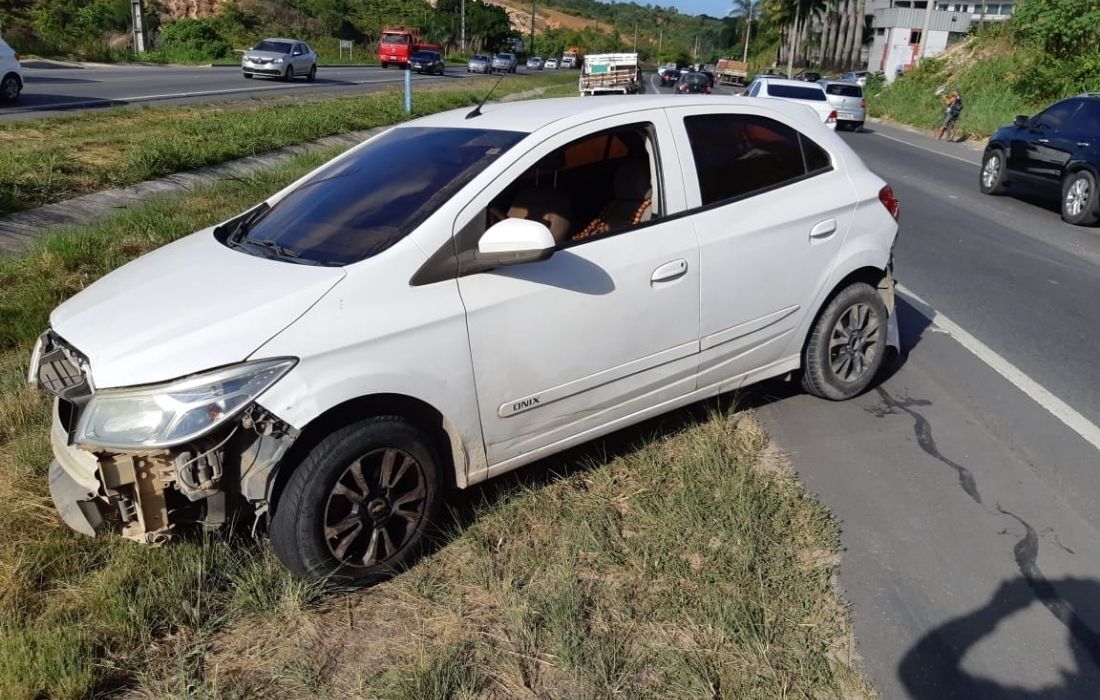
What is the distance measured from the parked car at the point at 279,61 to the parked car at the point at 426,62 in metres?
16.1

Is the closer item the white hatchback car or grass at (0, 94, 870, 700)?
grass at (0, 94, 870, 700)

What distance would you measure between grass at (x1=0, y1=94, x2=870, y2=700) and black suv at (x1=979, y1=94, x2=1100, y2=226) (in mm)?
9780

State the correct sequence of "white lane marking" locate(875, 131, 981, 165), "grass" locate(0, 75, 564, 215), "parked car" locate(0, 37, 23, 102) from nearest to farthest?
"grass" locate(0, 75, 564, 215)
"parked car" locate(0, 37, 23, 102)
"white lane marking" locate(875, 131, 981, 165)

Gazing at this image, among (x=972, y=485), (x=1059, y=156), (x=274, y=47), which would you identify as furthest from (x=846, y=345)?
(x=274, y=47)

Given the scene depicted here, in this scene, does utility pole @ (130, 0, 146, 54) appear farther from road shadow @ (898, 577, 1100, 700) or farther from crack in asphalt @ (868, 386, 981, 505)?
road shadow @ (898, 577, 1100, 700)

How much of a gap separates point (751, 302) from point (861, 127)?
90.2ft

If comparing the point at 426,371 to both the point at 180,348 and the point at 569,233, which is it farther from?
the point at 569,233

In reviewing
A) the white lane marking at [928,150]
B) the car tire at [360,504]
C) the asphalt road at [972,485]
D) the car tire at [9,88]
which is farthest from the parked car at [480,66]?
the car tire at [360,504]

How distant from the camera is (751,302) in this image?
4.30 m

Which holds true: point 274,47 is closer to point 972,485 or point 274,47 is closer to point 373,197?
point 373,197

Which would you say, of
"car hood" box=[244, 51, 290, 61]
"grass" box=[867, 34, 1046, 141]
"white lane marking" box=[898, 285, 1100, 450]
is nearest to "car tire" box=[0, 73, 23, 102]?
"car hood" box=[244, 51, 290, 61]

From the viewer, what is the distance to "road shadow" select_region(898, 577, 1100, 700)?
9.12 ft

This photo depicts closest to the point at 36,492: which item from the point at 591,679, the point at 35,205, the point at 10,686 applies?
the point at 10,686

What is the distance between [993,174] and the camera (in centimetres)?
1363
